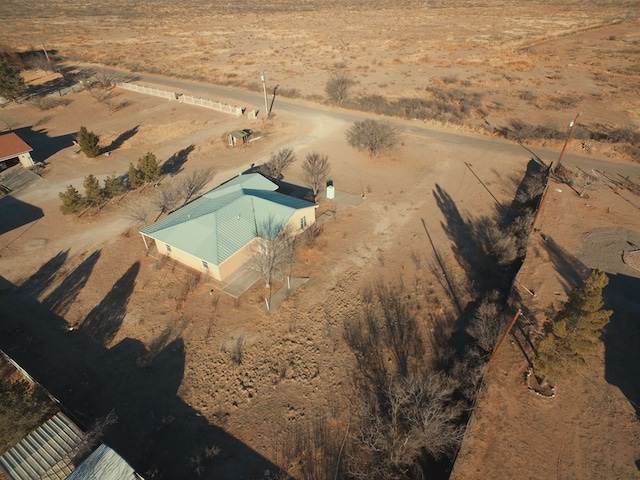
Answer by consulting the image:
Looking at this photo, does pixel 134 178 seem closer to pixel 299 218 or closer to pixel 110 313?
pixel 110 313

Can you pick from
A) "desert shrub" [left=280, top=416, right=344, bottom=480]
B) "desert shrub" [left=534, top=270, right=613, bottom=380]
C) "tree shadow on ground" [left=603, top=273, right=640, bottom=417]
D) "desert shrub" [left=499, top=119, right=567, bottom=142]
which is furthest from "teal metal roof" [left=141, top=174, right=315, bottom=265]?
"desert shrub" [left=499, top=119, right=567, bottom=142]

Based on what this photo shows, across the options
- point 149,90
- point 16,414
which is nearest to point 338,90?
point 149,90

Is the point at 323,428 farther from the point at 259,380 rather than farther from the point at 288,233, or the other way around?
the point at 288,233

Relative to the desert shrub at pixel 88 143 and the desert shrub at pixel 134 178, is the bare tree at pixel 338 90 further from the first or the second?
the desert shrub at pixel 88 143

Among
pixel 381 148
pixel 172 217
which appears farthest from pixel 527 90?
pixel 172 217

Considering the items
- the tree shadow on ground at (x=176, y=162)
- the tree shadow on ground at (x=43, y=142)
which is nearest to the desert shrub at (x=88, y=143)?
the tree shadow on ground at (x=43, y=142)
